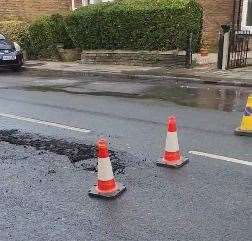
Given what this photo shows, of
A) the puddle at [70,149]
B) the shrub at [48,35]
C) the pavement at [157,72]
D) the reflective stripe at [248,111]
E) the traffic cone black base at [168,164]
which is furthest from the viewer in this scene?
the shrub at [48,35]

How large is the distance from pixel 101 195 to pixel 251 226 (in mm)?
1680

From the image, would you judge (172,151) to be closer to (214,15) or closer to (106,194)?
(106,194)

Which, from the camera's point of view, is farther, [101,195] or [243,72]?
[243,72]

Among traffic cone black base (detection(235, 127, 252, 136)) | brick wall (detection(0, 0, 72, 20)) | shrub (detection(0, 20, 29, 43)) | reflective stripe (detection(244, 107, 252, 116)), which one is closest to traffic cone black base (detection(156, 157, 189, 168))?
traffic cone black base (detection(235, 127, 252, 136))

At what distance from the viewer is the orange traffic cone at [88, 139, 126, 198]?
17.0 feet

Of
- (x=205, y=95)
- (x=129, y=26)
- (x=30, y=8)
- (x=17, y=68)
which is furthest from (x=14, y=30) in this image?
(x=205, y=95)

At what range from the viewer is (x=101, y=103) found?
425 inches

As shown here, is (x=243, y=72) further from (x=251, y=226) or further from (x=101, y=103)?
(x=251, y=226)

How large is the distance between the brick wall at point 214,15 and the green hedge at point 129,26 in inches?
75.7

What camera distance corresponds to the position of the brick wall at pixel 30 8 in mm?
25641

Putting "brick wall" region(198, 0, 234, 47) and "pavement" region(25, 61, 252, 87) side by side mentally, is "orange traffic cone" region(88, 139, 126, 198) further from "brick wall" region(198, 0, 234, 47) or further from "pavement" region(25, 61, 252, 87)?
"brick wall" region(198, 0, 234, 47)

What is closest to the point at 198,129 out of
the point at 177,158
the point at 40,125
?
the point at 177,158

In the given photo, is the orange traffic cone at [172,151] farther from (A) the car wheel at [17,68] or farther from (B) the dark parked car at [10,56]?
(A) the car wheel at [17,68]

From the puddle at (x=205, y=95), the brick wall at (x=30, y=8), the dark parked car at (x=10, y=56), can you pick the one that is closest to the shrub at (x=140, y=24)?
the dark parked car at (x=10, y=56)
